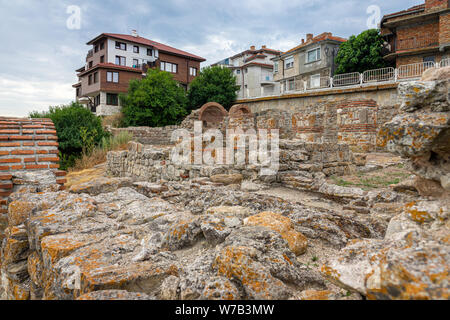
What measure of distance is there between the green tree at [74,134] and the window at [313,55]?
76.1 ft

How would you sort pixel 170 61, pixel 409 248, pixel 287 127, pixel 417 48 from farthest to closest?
pixel 170 61, pixel 417 48, pixel 287 127, pixel 409 248

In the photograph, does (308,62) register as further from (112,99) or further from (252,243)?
(252,243)

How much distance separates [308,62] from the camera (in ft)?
97.9

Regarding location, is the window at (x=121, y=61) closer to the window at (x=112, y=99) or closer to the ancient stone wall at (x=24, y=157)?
the window at (x=112, y=99)

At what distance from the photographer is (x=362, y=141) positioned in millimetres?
8867

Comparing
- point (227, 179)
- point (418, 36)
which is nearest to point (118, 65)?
point (418, 36)

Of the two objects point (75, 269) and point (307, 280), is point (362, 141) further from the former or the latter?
point (75, 269)

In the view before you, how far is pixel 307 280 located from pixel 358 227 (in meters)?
1.18

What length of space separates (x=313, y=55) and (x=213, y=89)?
11.3m

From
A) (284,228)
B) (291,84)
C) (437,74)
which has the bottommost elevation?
(284,228)

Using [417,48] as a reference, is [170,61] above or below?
above

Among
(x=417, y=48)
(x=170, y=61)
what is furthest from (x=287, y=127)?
(x=170, y=61)

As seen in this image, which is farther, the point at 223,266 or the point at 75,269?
the point at 75,269
